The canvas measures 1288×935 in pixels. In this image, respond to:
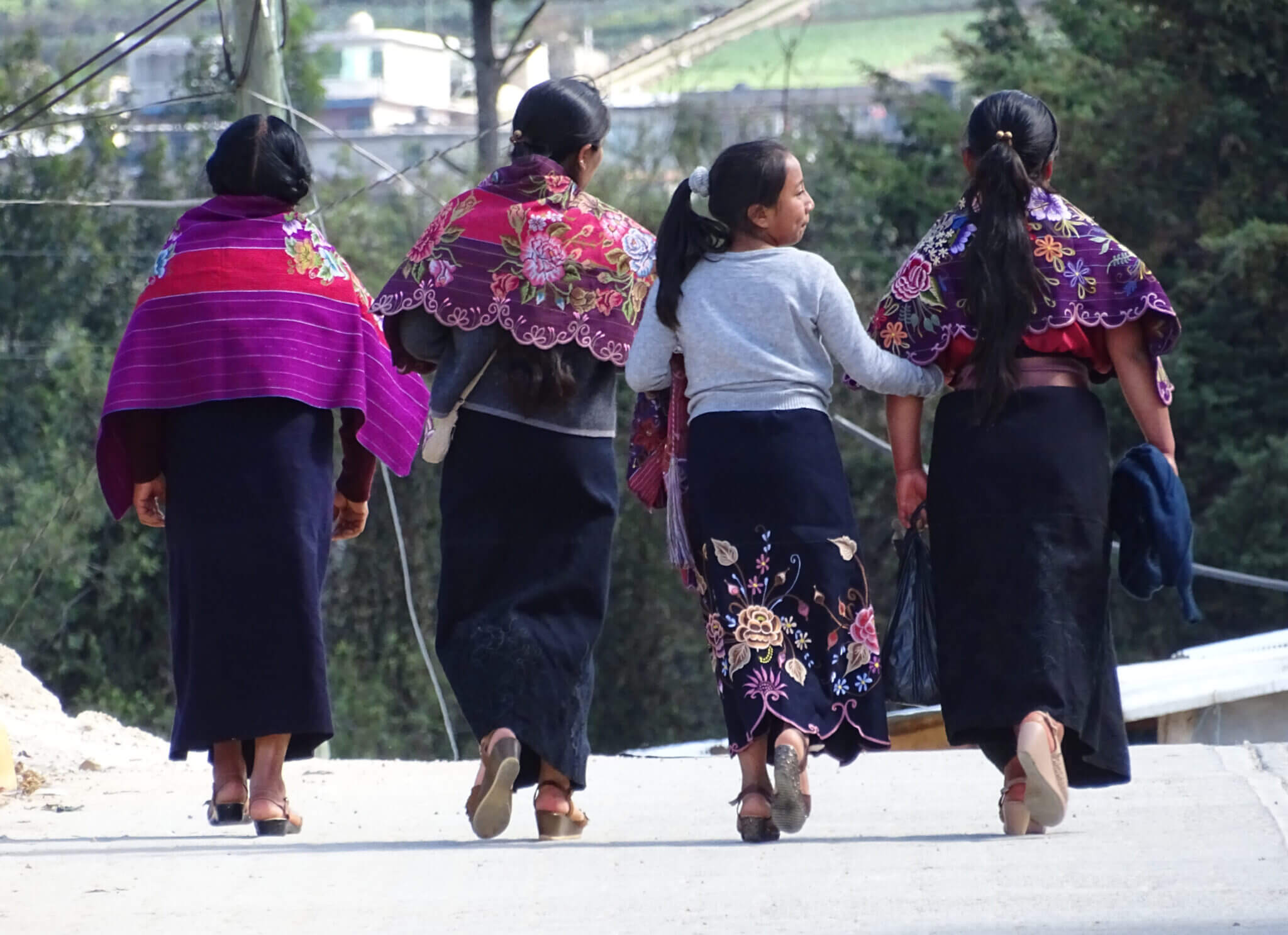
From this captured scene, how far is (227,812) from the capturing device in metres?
5.24

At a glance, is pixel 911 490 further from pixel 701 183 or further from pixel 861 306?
pixel 861 306

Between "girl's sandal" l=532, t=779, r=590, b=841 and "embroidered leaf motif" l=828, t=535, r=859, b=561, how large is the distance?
877mm

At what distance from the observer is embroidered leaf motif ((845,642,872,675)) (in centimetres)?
471

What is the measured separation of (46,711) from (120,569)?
42.4 feet

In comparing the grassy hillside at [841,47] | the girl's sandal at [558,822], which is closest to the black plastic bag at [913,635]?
the girl's sandal at [558,822]

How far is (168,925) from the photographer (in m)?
3.64

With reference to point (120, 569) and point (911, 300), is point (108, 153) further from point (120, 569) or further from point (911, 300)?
point (911, 300)

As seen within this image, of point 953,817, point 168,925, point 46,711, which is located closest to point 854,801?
point 953,817

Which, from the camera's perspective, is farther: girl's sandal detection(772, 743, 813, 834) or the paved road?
girl's sandal detection(772, 743, 813, 834)

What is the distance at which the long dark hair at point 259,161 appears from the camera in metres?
5.27

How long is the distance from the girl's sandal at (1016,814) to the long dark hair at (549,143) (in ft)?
4.54

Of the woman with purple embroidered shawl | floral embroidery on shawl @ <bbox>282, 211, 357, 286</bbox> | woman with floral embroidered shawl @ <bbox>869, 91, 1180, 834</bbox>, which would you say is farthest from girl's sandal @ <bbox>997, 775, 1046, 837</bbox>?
floral embroidery on shawl @ <bbox>282, 211, 357, 286</bbox>

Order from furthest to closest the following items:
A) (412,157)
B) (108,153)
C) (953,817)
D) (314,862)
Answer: (412,157)
(108,153)
(953,817)
(314,862)

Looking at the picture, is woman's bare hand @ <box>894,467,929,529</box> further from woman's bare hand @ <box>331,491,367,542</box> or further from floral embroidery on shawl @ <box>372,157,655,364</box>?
woman's bare hand @ <box>331,491,367,542</box>
